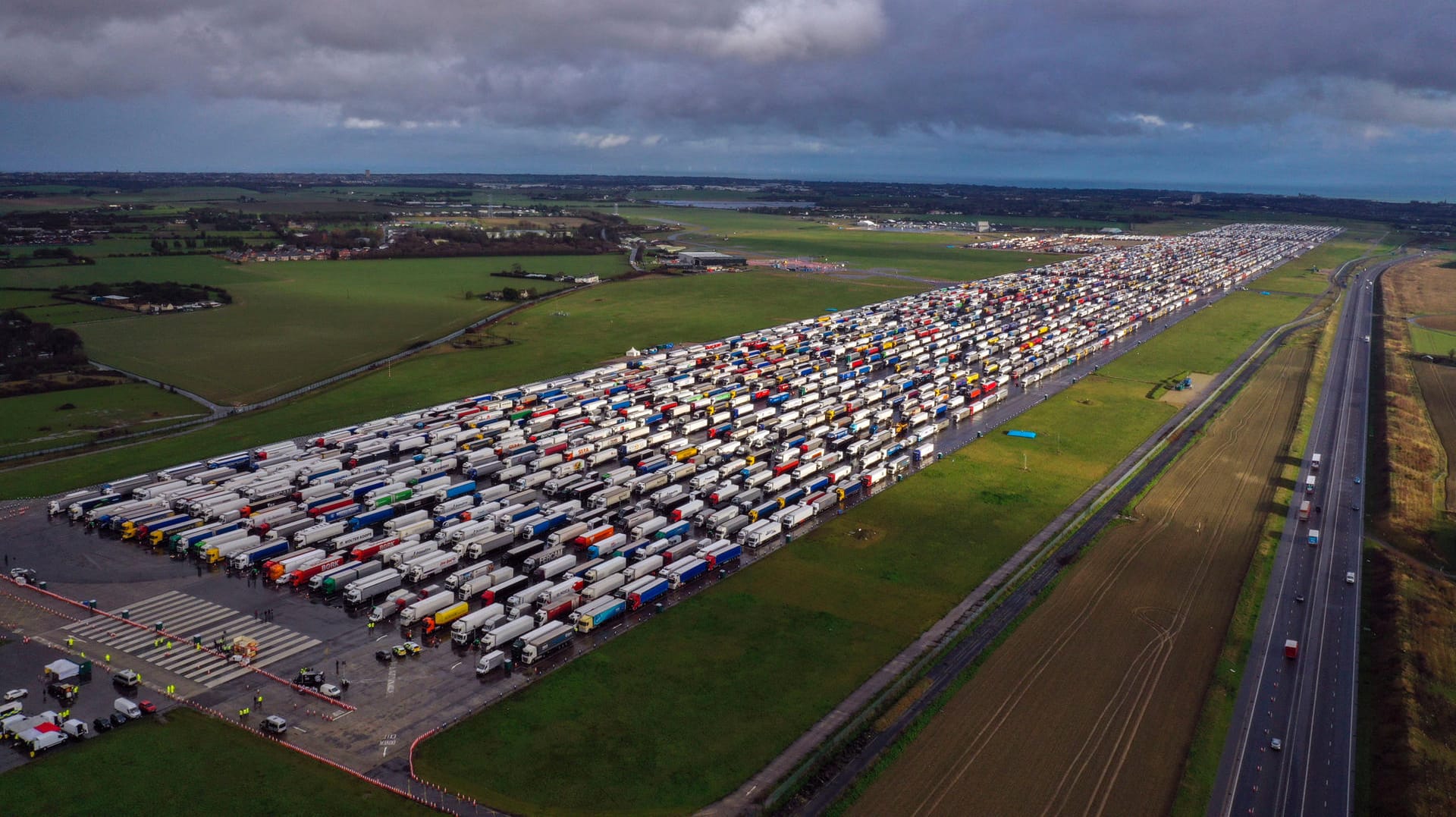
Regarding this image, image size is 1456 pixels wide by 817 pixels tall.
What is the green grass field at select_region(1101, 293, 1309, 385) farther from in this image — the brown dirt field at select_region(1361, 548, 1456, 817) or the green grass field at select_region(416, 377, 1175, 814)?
the brown dirt field at select_region(1361, 548, 1456, 817)

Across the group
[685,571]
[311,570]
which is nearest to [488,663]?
[685,571]

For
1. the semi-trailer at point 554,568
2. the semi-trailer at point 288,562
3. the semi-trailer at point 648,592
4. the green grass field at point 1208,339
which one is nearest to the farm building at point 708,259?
the green grass field at point 1208,339

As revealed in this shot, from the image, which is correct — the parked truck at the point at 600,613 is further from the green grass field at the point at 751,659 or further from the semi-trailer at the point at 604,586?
the green grass field at the point at 751,659

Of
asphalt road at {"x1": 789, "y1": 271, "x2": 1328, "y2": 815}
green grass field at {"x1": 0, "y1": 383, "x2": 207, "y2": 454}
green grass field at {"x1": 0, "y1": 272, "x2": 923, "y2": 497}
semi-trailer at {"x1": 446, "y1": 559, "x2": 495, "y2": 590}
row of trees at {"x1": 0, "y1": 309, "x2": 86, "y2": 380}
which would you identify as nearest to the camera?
asphalt road at {"x1": 789, "y1": 271, "x2": 1328, "y2": 815}

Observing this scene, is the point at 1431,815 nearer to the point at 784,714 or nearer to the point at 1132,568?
the point at 1132,568

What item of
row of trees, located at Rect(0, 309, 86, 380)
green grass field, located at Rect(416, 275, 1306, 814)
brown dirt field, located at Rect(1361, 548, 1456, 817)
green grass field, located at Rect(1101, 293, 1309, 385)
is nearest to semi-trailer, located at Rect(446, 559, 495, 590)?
green grass field, located at Rect(416, 275, 1306, 814)
